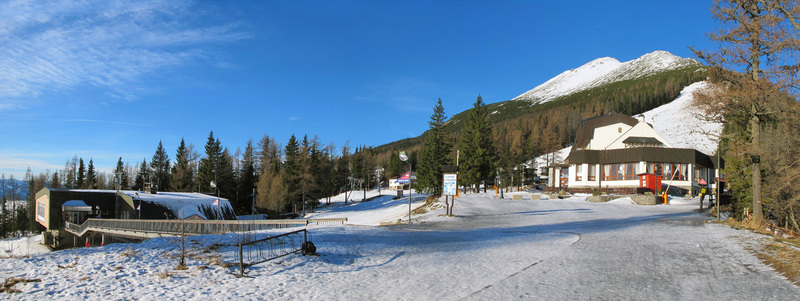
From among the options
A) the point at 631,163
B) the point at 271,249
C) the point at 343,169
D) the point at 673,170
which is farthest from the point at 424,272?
the point at 343,169

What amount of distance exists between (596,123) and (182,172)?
67.8 meters

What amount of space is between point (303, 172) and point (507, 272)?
197 ft

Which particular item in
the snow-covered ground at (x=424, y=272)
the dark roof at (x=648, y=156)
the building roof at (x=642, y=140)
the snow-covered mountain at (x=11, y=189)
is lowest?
the snow-covered mountain at (x=11, y=189)

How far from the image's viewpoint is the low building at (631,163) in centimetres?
4731

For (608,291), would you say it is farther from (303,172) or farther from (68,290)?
(303,172)

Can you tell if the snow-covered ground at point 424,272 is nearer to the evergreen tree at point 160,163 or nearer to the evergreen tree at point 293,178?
the evergreen tree at point 293,178

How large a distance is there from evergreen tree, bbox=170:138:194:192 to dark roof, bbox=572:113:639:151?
213ft

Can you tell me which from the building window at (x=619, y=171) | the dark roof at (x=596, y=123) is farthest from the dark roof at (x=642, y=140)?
the building window at (x=619, y=171)

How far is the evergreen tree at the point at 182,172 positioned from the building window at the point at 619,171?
65515 millimetres

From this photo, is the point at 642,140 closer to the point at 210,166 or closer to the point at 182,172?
the point at 210,166

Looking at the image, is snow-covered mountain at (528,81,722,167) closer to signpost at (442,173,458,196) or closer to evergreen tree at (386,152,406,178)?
evergreen tree at (386,152,406,178)

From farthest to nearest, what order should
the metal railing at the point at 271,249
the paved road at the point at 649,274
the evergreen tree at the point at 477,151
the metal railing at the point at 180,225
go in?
1. the evergreen tree at the point at 477,151
2. the metal railing at the point at 180,225
3. the metal railing at the point at 271,249
4. the paved road at the point at 649,274

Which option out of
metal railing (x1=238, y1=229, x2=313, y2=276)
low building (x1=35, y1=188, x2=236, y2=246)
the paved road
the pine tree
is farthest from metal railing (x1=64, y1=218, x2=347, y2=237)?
the pine tree

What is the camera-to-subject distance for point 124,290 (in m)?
7.86
